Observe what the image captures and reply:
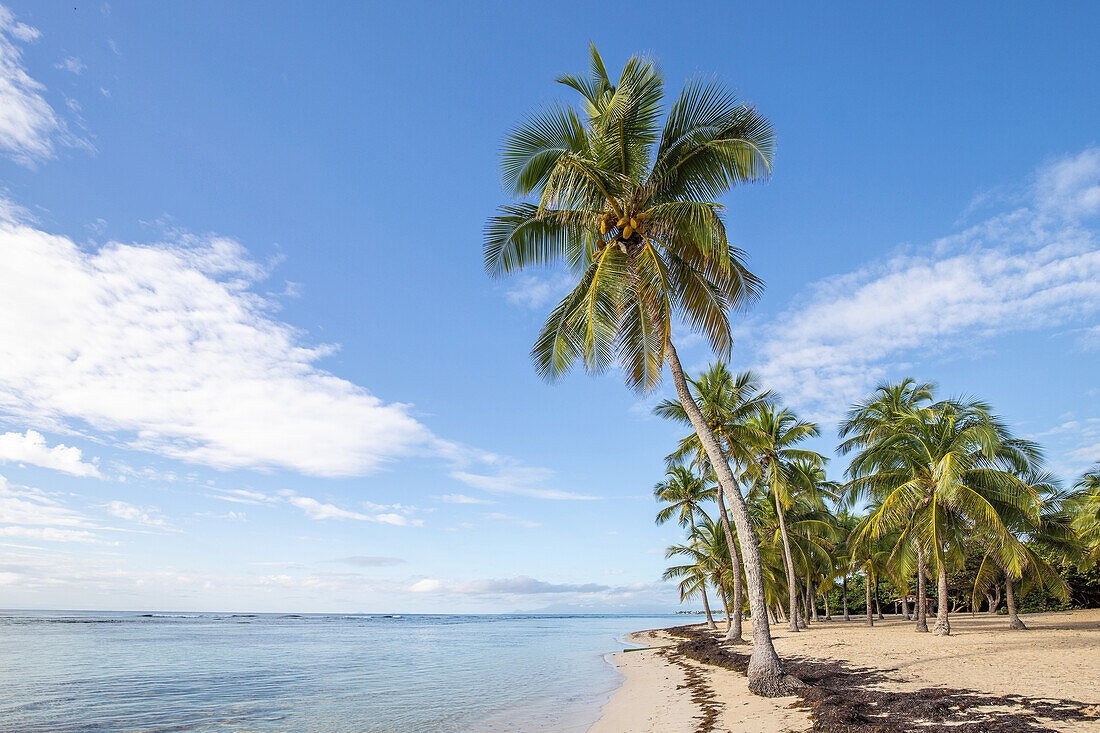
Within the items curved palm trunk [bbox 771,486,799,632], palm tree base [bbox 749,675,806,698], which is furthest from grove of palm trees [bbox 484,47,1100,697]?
curved palm trunk [bbox 771,486,799,632]

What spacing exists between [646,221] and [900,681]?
1000 cm

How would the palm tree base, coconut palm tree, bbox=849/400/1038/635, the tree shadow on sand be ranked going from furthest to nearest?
coconut palm tree, bbox=849/400/1038/635, the palm tree base, the tree shadow on sand

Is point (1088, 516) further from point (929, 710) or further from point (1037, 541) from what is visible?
point (929, 710)

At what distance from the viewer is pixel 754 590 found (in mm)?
10594

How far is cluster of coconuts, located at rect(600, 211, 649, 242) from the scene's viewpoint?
11508 millimetres

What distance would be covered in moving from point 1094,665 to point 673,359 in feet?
33.0

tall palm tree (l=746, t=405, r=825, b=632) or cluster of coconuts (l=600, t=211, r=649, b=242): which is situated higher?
cluster of coconuts (l=600, t=211, r=649, b=242)

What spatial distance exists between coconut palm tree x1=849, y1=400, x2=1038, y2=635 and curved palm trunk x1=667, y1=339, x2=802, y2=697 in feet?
34.8

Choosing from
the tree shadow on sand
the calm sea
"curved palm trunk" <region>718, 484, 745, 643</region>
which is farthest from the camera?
"curved palm trunk" <region>718, 484, 745, 643</region>

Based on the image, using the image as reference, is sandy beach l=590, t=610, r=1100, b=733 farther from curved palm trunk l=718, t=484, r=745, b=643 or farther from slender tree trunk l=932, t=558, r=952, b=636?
curved palm trunk l=718, t=484, r=745, b=643

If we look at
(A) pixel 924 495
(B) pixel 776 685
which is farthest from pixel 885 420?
(B) pixel 776 685

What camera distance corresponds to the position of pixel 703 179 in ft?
39.5

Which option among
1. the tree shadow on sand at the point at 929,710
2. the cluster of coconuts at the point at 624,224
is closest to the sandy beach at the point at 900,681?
the tree shadow on sand at the point at 929,710

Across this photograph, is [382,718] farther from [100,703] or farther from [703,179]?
[703,179]
